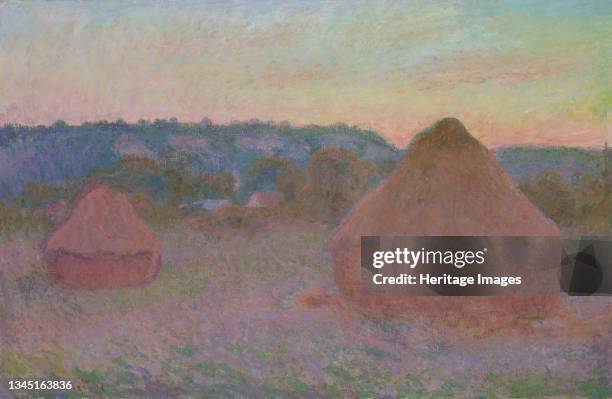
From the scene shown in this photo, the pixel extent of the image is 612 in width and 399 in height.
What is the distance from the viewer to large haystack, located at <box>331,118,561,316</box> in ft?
17.5

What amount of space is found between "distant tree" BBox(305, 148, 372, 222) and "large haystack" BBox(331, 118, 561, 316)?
0.34ft

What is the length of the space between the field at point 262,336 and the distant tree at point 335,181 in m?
0.24

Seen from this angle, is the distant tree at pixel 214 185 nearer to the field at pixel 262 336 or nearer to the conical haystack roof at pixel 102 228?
the field at pixel 262 336

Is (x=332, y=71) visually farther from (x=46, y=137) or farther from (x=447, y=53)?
(x=46, y=137)

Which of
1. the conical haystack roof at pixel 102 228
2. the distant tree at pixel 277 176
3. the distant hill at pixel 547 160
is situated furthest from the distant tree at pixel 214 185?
the distant hill at pixel 547 160

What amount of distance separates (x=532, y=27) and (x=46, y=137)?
4253 mm

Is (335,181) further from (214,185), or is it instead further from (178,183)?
(178,183)

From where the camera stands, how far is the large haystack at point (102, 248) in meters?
5.51

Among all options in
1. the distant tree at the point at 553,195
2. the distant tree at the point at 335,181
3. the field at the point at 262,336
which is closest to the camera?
the field at the point at 262,336

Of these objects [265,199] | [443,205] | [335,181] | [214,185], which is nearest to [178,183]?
[214,185]

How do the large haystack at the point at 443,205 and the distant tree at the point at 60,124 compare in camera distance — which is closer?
the large haystack at the point at 443,205

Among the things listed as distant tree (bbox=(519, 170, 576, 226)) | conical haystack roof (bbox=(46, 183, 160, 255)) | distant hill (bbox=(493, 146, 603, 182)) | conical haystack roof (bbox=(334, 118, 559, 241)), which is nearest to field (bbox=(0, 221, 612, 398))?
conical haystack roof (bbox=(46, 183, 160, 255))

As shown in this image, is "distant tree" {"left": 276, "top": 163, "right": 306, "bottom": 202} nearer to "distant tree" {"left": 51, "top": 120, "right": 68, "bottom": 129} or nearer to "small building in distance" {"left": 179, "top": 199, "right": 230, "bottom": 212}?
"small building in distance" {"left": 179, "top": 199, "right": 230, "bottom": 212}

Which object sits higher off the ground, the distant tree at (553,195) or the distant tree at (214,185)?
the distant tree at (214,185)
